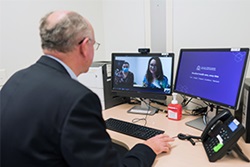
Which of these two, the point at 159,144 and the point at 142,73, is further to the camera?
the point at 142,73

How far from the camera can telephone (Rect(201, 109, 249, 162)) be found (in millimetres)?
977

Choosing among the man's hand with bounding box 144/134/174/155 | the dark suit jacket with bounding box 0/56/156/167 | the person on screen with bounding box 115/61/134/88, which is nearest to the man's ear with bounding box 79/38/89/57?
the dark suit jacket with bounding box 0/56/156/167

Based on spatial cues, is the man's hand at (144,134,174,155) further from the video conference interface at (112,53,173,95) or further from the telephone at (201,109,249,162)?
the video conference interface at (112,53,173,95)

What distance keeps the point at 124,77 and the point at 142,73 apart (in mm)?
168

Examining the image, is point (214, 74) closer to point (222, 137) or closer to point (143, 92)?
point (222, 137)

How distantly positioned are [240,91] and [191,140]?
0.37 metres

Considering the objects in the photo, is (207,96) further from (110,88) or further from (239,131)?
(110,88)

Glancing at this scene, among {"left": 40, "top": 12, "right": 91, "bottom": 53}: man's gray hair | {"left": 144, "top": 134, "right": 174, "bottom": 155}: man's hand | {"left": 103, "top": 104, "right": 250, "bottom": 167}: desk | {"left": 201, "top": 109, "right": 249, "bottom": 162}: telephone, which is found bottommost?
{"left": 103, "top": 104, "right": 250, "bottom": 167}: desk

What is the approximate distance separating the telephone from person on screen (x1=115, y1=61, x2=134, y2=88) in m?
0.78

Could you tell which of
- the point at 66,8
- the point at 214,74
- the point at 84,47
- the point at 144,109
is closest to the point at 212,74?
the point at 214,74

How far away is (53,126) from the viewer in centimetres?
73

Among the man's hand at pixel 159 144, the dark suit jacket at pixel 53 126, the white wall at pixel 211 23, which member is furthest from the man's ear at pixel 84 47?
the white wall at pixel 211 23

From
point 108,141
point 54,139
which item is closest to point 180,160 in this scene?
point 108,141

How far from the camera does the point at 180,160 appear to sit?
103 centimetres
